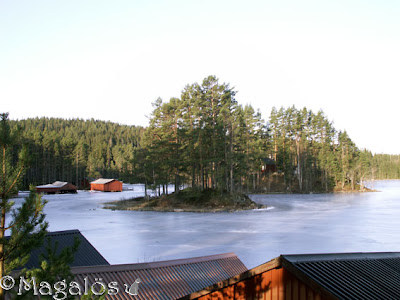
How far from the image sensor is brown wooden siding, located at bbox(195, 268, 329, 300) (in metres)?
4.49

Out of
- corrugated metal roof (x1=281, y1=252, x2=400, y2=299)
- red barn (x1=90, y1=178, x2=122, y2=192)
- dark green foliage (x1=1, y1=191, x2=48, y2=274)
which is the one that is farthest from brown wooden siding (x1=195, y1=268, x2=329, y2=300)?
red barn (x1=90, y1=178, x2=122, y2=192)

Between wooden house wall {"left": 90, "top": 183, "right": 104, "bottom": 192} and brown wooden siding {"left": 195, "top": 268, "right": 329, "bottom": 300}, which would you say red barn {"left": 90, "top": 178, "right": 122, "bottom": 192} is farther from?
brown wooden siding {"left": 195, "top": 268, "right": 329, "bottom": 300}

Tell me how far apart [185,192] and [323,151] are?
4012 centimetres

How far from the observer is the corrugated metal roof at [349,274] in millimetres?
4332

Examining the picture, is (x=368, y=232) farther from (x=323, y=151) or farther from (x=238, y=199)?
(x=323, y=151)

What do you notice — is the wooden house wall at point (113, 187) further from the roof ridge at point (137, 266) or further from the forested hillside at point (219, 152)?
the roof ridge at point (137, 266)

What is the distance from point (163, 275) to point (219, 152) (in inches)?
1235

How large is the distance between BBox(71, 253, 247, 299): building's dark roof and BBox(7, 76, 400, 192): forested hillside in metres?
3.30

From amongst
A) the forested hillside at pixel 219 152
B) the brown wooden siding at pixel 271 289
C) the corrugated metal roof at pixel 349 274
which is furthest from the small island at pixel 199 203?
the brown wooden siding at pixel 271 289

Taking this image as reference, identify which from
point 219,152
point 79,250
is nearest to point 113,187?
point 219,152

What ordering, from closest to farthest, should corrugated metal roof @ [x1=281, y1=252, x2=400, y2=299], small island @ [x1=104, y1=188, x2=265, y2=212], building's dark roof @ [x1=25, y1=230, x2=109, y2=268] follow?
corrugated metal roof @ [x1=281, y1=252, x2=400, y2=299] → building's dark roof @ [x1=25, y1=230, x2=109, y2=268] → small island @ [x1=104, y1=188, x2=265, y2=212]

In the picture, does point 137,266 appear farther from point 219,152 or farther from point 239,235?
point 219,152

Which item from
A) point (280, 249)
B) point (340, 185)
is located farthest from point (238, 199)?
point (340, 185)

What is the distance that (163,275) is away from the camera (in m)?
8.56
